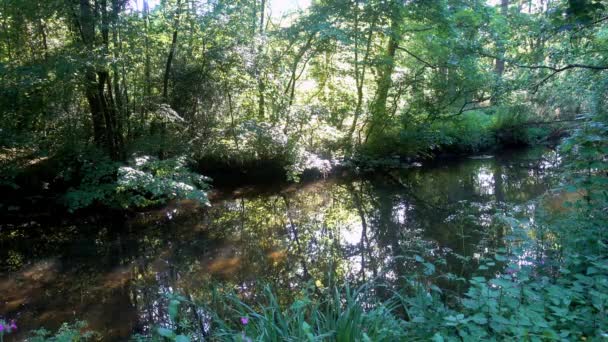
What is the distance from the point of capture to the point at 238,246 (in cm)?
654

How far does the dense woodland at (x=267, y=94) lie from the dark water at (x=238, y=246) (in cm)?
70

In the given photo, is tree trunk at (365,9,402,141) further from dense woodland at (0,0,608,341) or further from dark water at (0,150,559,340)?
dark water at (0,150,559,340)

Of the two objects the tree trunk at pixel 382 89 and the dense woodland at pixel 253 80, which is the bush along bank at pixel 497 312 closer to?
the dense woodland at pixel 253 80

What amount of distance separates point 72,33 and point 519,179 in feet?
35.2

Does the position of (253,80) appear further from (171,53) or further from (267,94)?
(171,53)

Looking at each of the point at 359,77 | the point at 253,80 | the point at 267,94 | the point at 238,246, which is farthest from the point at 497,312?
the point at 359,77

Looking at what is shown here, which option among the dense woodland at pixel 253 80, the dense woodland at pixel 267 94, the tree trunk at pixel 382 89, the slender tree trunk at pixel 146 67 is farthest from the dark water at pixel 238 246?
the tree trunk at pixel 382 89

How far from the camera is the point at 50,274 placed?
5680mm

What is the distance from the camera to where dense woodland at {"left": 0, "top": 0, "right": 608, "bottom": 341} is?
4250 mm

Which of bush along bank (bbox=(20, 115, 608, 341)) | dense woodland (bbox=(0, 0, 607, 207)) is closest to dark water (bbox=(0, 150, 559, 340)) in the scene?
bush along bank (bbox=(20, 115, 608, 341))

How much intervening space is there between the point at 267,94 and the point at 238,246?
4.73 meters

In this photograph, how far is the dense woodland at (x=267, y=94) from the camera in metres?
4.25

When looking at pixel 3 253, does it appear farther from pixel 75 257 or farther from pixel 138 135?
pixel 138 135

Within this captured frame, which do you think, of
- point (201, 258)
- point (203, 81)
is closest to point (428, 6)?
point (203, 81)
